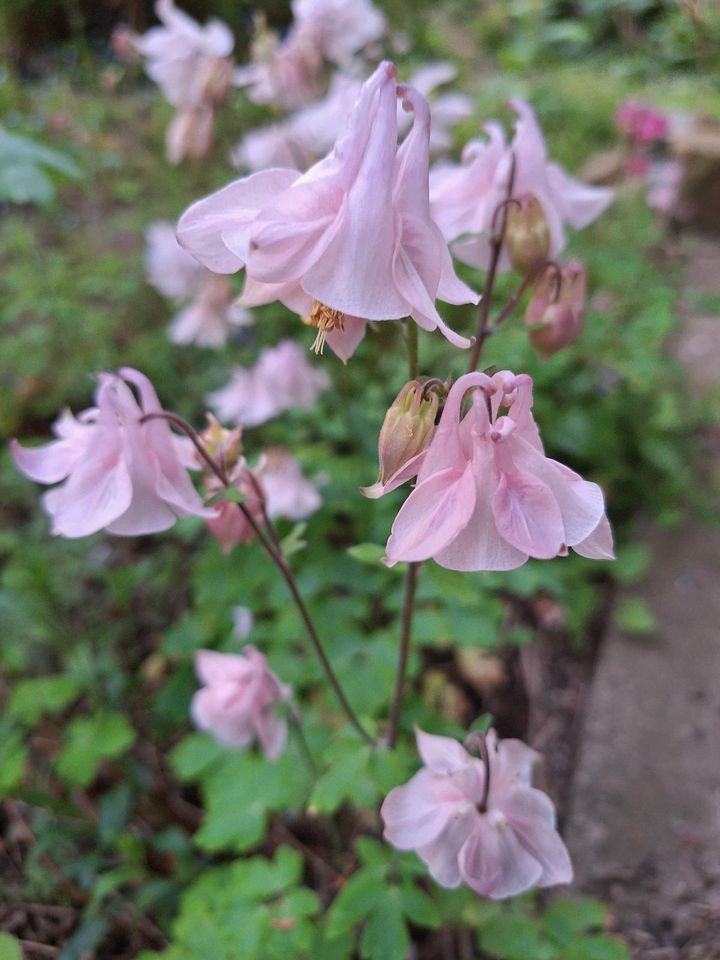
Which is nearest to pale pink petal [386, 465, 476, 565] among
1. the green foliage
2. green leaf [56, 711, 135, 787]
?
the green foliage

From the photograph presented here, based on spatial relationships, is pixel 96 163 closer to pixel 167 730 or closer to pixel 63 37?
pixel 167 730

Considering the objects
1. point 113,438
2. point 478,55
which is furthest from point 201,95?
point 478,55

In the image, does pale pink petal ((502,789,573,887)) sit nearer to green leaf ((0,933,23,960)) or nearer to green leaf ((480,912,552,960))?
green leaf ((480,912,552,960))

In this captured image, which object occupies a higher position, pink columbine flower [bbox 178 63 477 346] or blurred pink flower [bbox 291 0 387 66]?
pink columbine flower [bbox 178 63 477 346]

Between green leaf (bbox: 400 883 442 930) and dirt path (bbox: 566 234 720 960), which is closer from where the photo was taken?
green leaf (bbox: 400 883 442 930)

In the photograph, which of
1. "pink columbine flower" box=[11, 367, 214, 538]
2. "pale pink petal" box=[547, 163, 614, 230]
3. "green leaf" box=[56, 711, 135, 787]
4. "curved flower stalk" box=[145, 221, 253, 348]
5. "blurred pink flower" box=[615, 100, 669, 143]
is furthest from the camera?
"blurred pink flower" box=[615, 100, 669, 143]

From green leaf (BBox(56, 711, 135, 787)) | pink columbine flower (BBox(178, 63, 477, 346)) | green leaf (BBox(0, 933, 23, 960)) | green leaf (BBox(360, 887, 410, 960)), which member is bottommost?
green leaf (BBox(56, 711, 135, 787))
